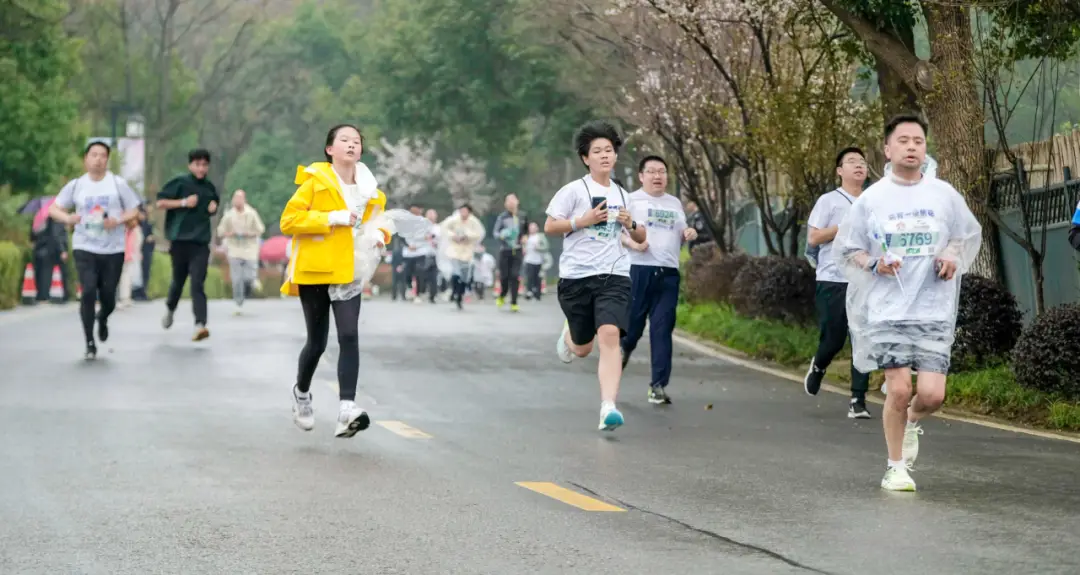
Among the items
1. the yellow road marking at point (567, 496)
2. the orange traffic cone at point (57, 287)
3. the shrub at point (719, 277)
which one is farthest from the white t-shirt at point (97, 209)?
the orange traffic cone at point (57, 287)

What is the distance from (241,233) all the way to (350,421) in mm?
17036

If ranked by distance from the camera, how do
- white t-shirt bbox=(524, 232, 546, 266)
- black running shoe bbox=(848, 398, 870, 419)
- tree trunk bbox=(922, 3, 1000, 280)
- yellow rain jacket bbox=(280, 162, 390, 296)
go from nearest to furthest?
yellow rain jacket bbox=(280, 162, 390, 296)
black running shoe bbox=(848, 398, 870, 419)
tree trunk bbox=(922, 3, 1000, 280)
white t-shirt bbox=(524, 232, 546, 266)

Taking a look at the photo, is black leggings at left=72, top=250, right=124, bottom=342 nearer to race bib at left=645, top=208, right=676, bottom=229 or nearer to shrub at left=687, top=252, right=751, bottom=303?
race bib at left=645, top=208, right=676, bottom=229

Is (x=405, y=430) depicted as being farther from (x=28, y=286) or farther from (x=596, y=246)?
(x=28, y=286)

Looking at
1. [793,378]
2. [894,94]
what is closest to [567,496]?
[793,378]

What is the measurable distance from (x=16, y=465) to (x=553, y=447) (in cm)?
289

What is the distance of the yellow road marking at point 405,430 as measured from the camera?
11297mm

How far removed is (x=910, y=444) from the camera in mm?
9422

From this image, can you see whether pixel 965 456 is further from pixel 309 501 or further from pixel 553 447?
pixel 309 501

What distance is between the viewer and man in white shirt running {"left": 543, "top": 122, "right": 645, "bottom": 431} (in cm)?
1180

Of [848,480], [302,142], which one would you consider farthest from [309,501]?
[302,142]

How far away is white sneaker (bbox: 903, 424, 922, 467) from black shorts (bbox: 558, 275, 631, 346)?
2.76m

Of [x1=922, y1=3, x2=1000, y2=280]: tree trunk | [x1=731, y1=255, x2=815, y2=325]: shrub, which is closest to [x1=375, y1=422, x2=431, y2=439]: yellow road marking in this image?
[x1=922, y1=3, x2=1000, y2=280]: tree trunk

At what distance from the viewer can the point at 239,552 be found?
7.07 metres
